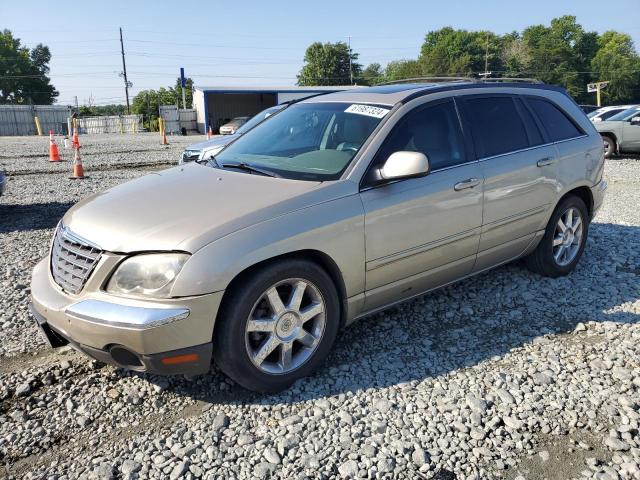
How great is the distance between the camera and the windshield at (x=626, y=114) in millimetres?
14609

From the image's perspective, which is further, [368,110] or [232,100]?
[232,100]

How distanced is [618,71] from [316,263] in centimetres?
10077

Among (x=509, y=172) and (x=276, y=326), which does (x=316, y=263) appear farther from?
(x=509, y=172)

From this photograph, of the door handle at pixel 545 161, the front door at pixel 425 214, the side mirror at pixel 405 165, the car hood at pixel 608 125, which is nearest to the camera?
the side mirror at pixel 405 165

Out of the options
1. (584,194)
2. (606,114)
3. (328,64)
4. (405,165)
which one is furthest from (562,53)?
(405,165)

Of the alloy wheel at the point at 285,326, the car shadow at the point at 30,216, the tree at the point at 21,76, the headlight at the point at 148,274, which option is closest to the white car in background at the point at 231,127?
the car shadow at the point at 30,216

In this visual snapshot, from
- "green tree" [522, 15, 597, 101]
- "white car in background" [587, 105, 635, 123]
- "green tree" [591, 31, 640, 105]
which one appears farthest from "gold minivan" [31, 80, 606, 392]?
"green tree" [591, 31, 640, 105]

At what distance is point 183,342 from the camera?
8.98ft

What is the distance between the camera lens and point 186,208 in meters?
3.08

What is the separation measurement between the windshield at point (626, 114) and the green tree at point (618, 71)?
79899 millimetres

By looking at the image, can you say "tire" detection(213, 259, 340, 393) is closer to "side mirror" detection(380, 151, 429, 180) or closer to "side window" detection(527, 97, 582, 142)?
"side mirror" detection(380, 151, 429, 180)

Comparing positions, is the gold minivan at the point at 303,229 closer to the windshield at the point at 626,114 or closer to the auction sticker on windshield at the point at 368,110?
the auction sticker on windshield at the point at 368,110

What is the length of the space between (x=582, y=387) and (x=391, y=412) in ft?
3.98

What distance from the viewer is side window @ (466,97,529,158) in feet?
13.5
